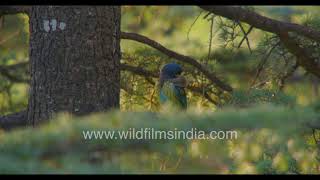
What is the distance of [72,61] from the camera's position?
2.43 metres

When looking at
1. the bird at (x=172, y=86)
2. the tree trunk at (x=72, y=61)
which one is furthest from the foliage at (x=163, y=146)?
the bird at (x=172, y=86)

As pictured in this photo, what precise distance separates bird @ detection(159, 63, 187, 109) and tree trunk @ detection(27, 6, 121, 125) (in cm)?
59

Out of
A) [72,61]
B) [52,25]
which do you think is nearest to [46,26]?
[52,25]

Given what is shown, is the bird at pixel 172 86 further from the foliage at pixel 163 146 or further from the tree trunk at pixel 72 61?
the foliage at pixel 163 146

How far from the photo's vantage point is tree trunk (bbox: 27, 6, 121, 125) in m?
2.44

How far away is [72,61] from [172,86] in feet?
2.46

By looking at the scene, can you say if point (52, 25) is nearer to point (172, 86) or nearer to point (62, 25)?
point (62, 25)

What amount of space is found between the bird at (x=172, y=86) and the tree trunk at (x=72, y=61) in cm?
59

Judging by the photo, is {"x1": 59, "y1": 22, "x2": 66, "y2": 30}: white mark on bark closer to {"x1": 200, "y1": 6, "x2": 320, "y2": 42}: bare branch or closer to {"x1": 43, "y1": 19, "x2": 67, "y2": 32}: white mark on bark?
{"x1": 43, "y1": 19, "x2": 67, "y2": 32}: white mark on bark

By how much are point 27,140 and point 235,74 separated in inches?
129

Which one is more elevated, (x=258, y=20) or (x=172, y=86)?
(x=258, y=20)

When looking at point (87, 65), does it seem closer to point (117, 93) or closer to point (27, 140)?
point (117, 93)

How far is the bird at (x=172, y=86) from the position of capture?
307 cm

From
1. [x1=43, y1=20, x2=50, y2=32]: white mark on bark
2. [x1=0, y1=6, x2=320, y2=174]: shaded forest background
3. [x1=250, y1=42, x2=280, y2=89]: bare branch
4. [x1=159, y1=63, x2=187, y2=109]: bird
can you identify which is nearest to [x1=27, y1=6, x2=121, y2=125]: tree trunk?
[x1=43, y1=20, x2=50, y2=32]: white mark on bark
